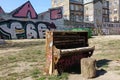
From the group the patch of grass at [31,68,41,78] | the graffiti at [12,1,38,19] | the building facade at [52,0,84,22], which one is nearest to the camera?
the patch of grass at [31,68,41,78]

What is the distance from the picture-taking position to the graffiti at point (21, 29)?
127 ft

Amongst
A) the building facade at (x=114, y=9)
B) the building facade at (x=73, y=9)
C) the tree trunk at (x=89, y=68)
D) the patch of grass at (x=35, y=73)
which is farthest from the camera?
the building facade at (x=114, y=9)

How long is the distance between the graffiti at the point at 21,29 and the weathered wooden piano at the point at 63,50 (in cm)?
2922

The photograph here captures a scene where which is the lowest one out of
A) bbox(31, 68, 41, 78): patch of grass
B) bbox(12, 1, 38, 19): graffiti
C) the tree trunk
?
bbox(31, 68, 41, 78): patch of grass

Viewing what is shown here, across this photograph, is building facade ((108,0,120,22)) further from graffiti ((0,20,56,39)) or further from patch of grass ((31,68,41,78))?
patch of grass ((31,68,41,78))

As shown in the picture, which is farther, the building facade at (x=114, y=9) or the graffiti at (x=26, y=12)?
the building facade at (x=114, y=9)

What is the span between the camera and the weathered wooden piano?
8.48 metres

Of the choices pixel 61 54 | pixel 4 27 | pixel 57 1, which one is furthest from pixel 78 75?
pixel 57 1

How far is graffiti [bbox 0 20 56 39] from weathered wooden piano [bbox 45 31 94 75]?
29.2 m

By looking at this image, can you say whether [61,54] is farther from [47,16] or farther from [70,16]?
[70,16]

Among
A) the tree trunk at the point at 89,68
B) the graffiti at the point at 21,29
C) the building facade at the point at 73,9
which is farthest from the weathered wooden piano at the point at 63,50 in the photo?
the building facade at the point at 73,9

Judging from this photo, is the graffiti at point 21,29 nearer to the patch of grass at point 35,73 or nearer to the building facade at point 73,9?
the patch of grass at point 35,73

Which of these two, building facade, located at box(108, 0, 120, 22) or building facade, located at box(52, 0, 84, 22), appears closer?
building facade, located at box(52, 0, 84, 22)

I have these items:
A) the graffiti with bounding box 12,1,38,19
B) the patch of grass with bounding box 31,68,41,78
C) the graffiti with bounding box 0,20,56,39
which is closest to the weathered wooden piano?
the patch of grass with bounding box 31,68,41,78
